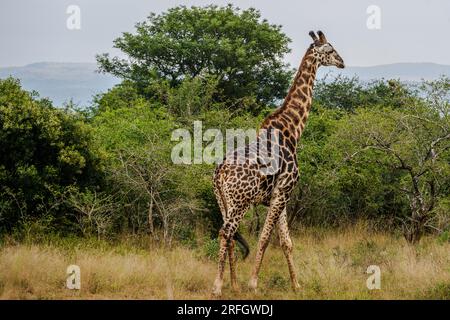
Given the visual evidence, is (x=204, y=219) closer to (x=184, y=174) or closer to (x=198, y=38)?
(x=184, y=174)

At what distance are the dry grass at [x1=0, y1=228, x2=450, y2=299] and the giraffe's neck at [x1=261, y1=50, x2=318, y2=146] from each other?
2.03m

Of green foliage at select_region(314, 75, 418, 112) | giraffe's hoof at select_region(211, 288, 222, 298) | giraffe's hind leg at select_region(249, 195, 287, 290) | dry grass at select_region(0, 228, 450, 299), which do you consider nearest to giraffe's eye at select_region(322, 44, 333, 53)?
giraffe's hind leg at select_region(249, 195, 287, 290)

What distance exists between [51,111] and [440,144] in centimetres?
707

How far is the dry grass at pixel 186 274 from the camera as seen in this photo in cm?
916

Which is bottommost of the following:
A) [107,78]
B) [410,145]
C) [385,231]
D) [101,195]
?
[385,231]

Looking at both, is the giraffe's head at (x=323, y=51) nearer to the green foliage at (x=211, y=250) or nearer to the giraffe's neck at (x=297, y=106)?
the giraffe's neck at (x=297, y=106)

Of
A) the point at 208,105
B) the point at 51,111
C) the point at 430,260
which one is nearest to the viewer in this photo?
the point at 430,260

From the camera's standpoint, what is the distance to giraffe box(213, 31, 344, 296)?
918cm

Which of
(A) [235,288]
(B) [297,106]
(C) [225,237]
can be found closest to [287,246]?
(A) [235,288]

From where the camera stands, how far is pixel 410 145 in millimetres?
13289

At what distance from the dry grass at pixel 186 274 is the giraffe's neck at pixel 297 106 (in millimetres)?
2026

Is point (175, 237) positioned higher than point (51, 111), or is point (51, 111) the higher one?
point (51, 111)

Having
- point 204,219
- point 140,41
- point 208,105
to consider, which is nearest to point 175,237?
point 204,219

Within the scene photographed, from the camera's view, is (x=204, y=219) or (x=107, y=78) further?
(x=107, y=78)
